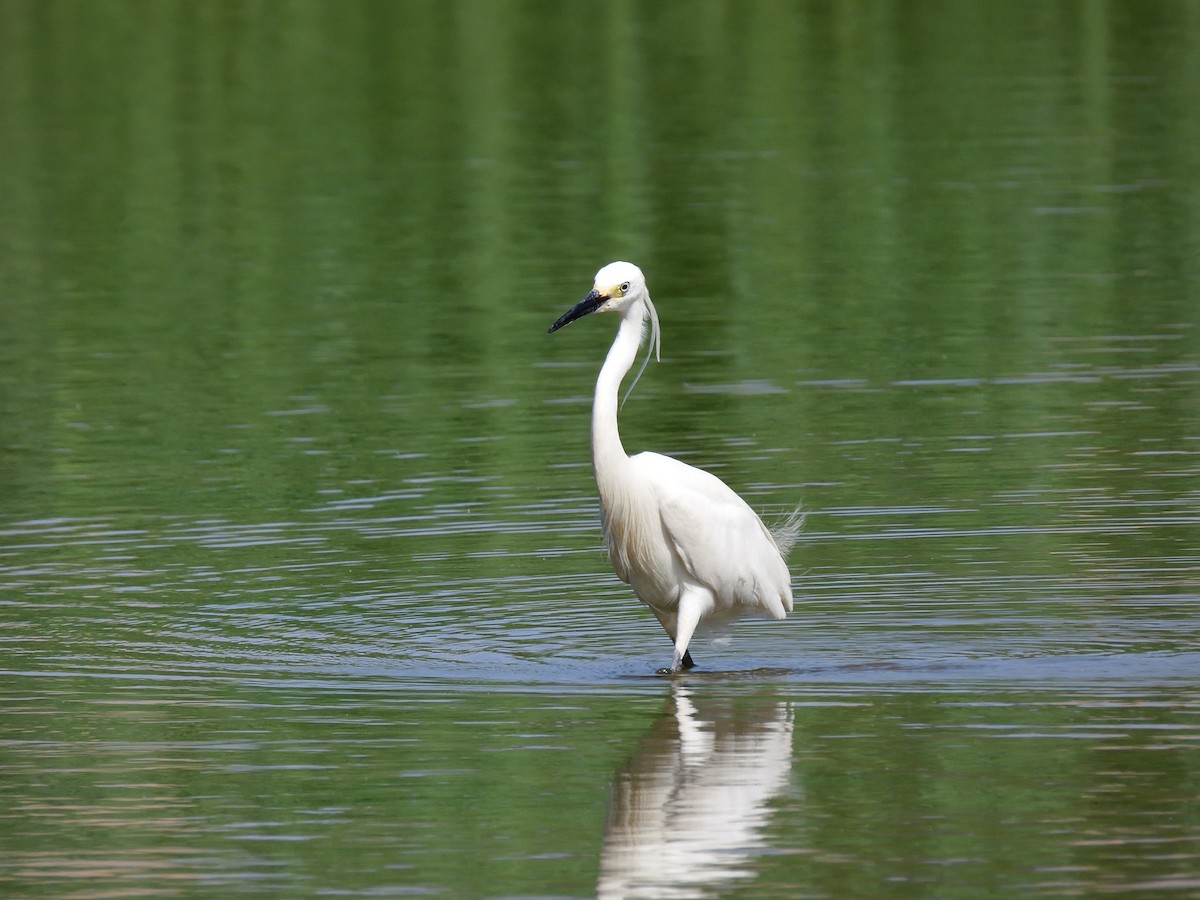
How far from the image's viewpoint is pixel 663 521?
38.0ft

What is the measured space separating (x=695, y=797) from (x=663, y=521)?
107 inches

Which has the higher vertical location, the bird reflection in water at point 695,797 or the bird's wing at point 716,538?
the bird's wing at point 716,538

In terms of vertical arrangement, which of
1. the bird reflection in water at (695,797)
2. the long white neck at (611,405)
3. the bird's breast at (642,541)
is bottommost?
the bird reflection in water at (695,797)

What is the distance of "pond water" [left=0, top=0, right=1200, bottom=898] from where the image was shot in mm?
8688

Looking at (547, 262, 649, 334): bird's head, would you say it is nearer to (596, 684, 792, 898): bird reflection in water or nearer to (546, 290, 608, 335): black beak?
(546, 290, 608, 335): black beak

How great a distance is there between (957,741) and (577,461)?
701cm

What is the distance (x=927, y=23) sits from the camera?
4853 cm

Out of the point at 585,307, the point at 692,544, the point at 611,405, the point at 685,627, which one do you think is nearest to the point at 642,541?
the point at 692,544

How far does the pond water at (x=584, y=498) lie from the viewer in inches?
342

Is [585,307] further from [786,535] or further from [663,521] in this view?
[786,535]

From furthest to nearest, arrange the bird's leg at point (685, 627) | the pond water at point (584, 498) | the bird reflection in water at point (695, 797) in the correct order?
1. the bird's leg at point (685, 627)
2. the pond water at point (584, 498)
3. the bird reflection in water at point (695, 797)

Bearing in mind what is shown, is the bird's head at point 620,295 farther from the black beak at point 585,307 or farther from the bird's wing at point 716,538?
the bird's wing at point 716,538

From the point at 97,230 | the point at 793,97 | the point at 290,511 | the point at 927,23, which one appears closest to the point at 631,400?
the point at 290,511

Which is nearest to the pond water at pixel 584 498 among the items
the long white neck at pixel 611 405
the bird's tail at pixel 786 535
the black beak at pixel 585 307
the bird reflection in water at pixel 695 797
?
the bird reflection in water at pixel 695 797
